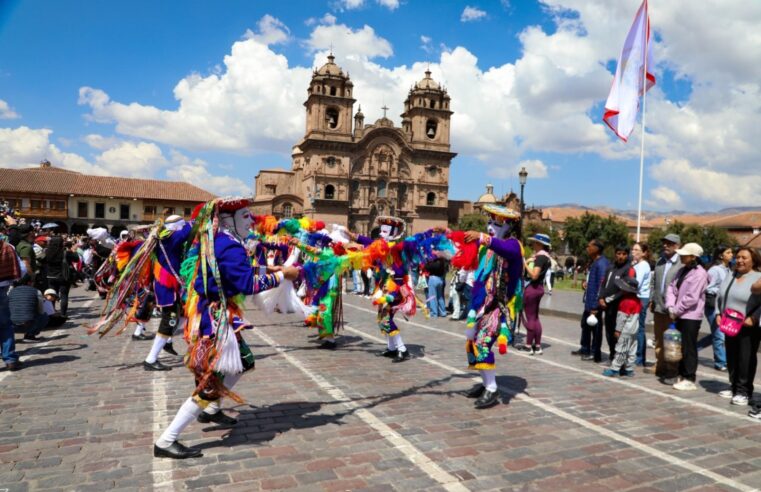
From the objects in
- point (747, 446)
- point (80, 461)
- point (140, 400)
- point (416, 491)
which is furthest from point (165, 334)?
point (747, 446)

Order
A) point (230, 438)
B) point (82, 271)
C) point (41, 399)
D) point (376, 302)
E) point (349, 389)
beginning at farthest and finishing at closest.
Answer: point (82, 271), point (376, 302), point (349, 389), point (41, 399), point (230, 438)

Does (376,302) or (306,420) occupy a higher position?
(376,302)

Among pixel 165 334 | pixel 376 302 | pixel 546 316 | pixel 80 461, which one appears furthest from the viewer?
pixel 546 316

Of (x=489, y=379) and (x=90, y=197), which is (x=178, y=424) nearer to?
(x=489, y=379)

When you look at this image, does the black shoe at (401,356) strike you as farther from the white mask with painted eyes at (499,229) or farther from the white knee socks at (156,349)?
the white knee socks at (156,349)

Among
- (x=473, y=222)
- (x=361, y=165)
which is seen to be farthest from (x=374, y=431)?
(x=361, y=165)

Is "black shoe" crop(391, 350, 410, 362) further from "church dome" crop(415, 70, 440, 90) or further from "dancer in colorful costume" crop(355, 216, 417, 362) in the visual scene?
"church dome" crop(415, 70, 440, 90)

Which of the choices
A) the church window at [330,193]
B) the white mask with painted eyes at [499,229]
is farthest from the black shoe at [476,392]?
the church window at [330,193]

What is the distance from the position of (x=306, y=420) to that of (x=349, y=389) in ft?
4.17

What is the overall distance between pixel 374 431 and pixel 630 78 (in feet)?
50.8

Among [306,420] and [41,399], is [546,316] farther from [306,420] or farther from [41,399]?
[41,399]

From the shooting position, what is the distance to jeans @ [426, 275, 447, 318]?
46.3 feet

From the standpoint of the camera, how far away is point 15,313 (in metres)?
8.40

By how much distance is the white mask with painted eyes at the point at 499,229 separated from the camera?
6.25 m
